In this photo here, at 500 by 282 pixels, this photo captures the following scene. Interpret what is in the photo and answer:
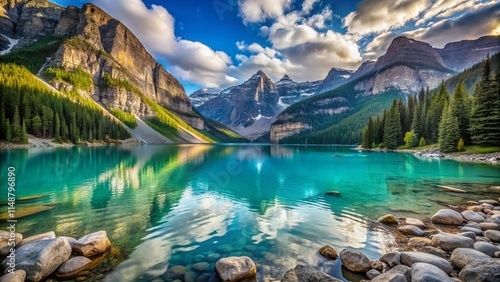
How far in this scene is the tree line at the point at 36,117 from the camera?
80625 mm

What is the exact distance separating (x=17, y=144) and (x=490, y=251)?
115 meters

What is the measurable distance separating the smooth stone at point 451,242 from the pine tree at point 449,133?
65.1m

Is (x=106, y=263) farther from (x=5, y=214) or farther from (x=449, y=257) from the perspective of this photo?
(x=449, y=257)

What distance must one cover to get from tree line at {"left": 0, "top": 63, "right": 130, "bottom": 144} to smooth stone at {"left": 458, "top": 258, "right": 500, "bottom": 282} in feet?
371

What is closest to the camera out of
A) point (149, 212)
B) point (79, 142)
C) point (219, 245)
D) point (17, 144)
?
point (219, 245)

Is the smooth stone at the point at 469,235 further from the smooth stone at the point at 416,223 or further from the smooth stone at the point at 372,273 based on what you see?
the smooth stone at the point at 372,273

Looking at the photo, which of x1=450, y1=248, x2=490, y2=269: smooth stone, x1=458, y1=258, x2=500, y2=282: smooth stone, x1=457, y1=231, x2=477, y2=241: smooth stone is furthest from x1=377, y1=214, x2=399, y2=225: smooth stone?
x1=458, y1=258, x2=500, y2=282: smooth stone

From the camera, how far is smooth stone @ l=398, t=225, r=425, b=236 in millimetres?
12120

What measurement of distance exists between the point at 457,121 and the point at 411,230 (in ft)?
216

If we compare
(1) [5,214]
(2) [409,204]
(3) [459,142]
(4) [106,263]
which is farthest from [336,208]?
(3) [459,142]

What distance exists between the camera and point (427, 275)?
657 cm

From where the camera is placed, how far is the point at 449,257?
30.5 ft

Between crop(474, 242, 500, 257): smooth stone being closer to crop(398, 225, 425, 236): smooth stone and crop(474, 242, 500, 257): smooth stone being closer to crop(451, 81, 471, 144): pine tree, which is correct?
crop(398, 225, 425, 236): smooth stone

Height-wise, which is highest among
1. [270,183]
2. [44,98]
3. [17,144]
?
[44,98]
